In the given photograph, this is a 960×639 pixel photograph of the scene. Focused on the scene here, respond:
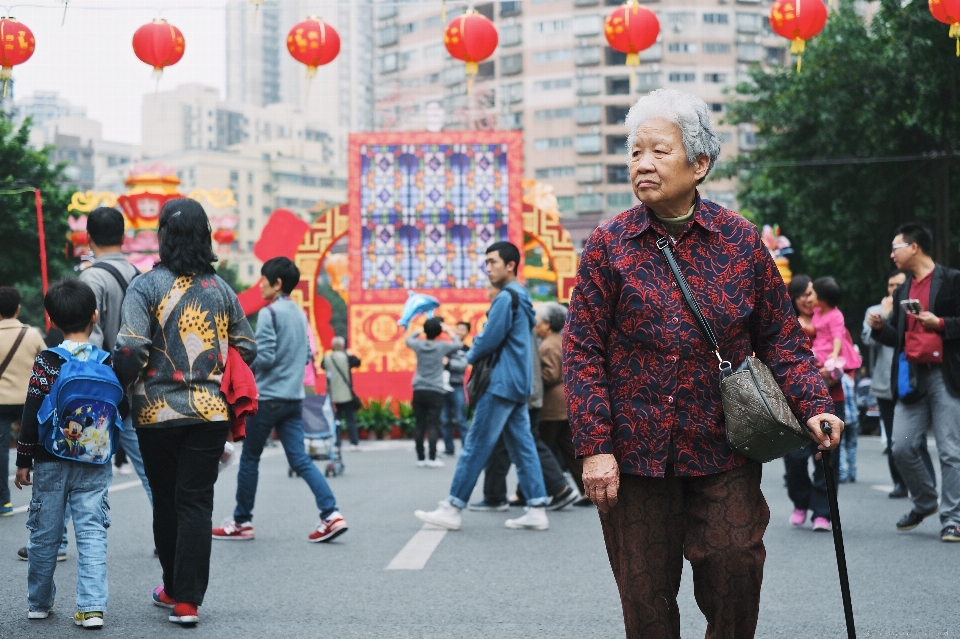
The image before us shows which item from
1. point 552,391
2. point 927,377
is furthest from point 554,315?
point 927,377

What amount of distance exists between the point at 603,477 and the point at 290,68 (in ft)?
549

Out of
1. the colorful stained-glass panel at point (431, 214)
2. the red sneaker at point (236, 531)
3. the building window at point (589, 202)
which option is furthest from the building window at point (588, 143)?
the red sneaker at point (236, 531)

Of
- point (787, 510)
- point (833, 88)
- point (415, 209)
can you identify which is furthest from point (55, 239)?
point (787, 510)

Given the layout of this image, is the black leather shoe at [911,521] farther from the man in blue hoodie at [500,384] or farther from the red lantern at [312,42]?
the red lantern at [312,42]

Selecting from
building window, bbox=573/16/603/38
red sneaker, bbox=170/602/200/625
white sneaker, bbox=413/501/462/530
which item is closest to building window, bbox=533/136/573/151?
building window, bbox=573/16/603/38

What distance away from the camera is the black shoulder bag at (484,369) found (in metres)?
8.34

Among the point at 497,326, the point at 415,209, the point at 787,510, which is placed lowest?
the point at 787,510

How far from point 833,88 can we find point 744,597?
23.9 m

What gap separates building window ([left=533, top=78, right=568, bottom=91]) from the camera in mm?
79875

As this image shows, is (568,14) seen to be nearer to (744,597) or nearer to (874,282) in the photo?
(874,282)

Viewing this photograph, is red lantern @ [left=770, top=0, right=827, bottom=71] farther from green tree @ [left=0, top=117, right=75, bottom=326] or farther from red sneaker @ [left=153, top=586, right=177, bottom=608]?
green tree @ [left=0, top=117, right=75, bottom=326]

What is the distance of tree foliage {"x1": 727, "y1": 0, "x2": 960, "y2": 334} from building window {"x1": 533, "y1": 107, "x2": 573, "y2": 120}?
163 feet

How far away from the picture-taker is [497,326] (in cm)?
827

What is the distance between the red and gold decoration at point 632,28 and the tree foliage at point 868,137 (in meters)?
11.2
